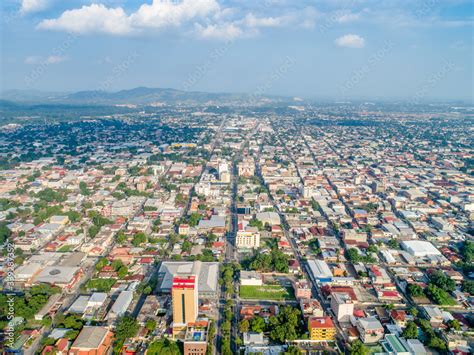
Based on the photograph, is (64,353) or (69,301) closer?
(64,353)

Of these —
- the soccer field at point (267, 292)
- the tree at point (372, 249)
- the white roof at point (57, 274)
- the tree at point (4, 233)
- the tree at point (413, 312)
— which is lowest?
the soccer field at point (267, 292)

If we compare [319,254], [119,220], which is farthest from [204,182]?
[319,254]

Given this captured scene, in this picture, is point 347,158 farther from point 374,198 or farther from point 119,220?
point 119,220

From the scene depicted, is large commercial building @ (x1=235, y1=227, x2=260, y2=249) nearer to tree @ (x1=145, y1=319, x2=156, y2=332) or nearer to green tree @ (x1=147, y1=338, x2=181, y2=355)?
tree @ (x1=145, y1=319, x2=156, y2=332)

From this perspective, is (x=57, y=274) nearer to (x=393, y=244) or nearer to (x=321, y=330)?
(x=321, y=330)

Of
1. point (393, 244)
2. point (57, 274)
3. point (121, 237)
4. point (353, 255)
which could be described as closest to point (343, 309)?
point (353, 255)

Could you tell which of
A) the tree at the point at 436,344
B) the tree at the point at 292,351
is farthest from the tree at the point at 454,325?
the tree at the point at 292,351

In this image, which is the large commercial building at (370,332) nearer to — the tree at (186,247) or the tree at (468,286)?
the tree at (468,286)
